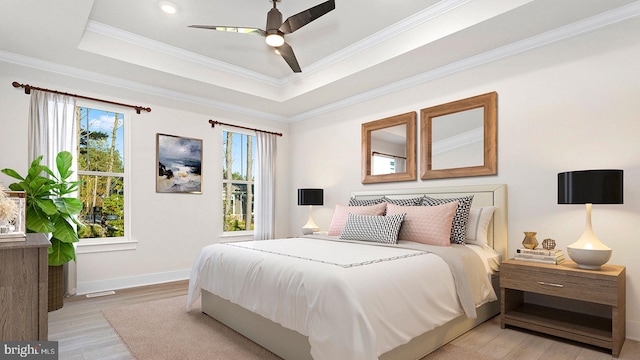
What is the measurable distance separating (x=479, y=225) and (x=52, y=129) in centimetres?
470

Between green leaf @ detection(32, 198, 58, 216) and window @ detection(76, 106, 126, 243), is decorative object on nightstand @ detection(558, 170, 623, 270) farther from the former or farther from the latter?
window @ detection(76, 106, 126, 243)

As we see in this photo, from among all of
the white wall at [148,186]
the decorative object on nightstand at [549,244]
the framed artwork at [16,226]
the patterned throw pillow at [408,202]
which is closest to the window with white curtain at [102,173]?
the white wall at [148,186]

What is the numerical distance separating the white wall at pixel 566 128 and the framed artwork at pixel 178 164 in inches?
133

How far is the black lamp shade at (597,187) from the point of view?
2.43 m

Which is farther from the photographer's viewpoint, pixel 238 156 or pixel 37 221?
pixel 238 156

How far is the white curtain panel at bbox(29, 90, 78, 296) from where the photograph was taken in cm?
371

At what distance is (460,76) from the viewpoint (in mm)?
3781

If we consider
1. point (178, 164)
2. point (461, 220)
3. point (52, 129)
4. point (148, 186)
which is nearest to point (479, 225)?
point (461, 220)

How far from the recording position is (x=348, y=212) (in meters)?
3.99

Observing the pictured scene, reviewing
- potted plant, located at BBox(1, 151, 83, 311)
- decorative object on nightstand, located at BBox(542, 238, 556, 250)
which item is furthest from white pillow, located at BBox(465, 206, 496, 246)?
potted plant, located at BBox(1, 151, 83, 311)

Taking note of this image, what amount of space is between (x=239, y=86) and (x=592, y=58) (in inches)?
154

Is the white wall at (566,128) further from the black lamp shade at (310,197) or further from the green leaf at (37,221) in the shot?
the green leaf at (37,221)

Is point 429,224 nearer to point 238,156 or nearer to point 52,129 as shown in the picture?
point 238,156

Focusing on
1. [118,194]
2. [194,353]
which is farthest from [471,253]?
[118,194]
